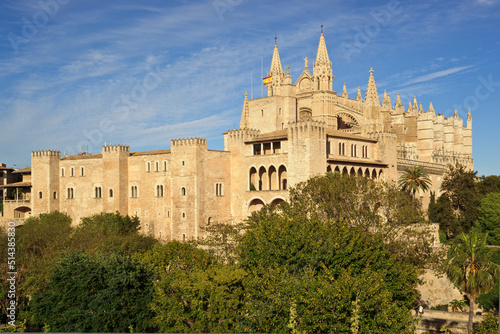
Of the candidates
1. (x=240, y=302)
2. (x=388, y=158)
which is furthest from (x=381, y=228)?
(x=388, y=158)

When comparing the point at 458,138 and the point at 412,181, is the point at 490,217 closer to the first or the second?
the point at 412,181

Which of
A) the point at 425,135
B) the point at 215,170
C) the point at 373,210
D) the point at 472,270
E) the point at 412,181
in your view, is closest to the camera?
the point at 472,270

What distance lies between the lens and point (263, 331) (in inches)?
809

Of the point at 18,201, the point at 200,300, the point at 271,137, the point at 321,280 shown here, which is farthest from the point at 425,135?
the point at 200,300

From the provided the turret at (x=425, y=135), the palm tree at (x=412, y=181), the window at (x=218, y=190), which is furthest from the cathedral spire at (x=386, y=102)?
the window at (x=218, y=190)

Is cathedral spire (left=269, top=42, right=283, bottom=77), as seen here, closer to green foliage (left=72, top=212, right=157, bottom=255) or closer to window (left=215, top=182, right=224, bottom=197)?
window (left=215, top=182, right=224, bottom=197)

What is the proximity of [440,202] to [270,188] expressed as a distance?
16.4 meters

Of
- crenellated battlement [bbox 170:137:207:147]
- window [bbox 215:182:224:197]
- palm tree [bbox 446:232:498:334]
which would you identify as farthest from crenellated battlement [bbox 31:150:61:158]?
palm tree [bbox 446:232:498:334]

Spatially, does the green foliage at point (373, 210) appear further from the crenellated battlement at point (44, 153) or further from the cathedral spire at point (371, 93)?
the crenellated battlement at point (44, 153)

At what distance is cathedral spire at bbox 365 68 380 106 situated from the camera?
53328 millimetres

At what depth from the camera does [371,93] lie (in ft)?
178

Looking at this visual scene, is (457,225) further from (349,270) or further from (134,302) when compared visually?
(134,302)

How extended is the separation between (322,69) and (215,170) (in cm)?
2175

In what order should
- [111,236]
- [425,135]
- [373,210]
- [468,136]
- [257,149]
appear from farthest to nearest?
[468,136], [425,135], [257,149], [111,236], [373,210]
